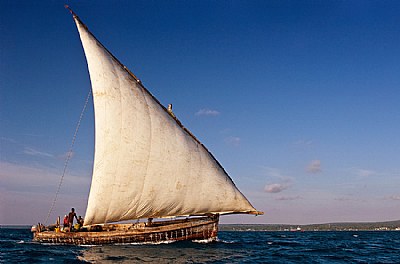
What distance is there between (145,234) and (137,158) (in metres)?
6.15

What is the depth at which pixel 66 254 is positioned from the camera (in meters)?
24.2

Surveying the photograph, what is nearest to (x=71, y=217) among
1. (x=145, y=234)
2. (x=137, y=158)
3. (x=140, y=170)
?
(x=145, y=234)

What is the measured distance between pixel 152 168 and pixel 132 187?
201 centimetres

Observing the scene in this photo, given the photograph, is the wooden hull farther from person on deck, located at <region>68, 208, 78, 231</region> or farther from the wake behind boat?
person on deck, located at <region>68, 208, 78, 231</region>

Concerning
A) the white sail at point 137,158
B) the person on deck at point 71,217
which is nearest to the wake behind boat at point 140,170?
the white sail at point 137,158

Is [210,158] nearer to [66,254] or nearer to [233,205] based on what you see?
[233,205]

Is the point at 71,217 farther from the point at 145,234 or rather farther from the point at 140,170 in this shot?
the point at 140,170

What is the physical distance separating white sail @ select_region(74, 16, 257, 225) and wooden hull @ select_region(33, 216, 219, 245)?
1.02 meters

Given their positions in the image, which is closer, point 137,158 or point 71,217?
point 137,158

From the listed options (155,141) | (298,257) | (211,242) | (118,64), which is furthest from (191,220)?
(118,64)

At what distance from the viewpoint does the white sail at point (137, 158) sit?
28250mm

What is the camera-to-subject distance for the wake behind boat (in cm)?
2830

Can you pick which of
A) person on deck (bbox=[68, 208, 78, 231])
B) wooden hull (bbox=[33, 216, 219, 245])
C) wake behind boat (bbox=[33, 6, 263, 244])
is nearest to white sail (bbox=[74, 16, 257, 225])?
wake behind boat (bbox=[33, 6, 263, 244])

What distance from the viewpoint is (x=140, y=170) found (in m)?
29.1
